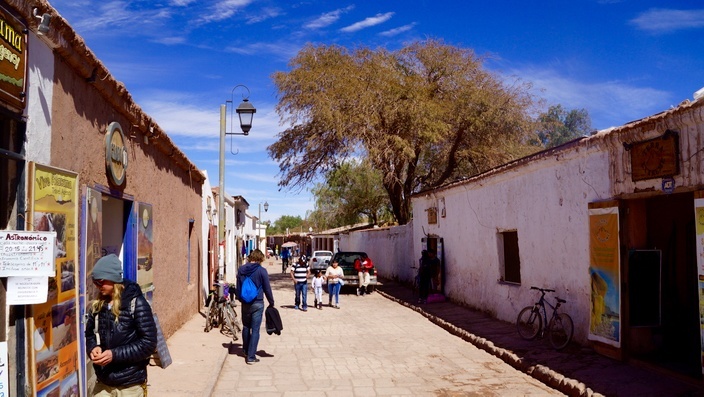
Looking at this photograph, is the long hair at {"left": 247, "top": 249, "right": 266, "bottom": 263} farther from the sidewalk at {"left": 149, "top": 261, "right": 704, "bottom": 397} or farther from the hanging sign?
the hanging sign

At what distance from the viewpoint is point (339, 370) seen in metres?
9.34

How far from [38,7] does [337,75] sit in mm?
20466

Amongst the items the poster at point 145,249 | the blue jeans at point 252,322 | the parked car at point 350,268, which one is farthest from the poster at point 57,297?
the parked car at point 350,268

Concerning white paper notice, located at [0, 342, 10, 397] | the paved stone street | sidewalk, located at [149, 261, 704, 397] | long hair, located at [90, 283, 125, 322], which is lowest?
the paved stone street

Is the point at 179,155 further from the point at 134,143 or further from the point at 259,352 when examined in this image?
the point at 259,352

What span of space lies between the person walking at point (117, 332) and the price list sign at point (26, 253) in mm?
485

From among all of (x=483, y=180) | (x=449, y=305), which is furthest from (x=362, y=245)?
(x=483, y=180)

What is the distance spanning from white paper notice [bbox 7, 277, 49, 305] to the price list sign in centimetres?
12

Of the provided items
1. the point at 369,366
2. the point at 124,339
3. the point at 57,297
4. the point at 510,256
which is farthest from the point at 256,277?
the point at 510,256

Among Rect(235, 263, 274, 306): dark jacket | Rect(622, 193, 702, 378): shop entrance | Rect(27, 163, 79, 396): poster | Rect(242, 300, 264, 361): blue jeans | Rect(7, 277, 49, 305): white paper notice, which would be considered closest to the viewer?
Rect(7, 277, 49, 305): white paper notice

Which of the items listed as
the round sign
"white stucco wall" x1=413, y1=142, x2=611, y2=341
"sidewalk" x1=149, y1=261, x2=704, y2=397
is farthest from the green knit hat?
"white stucco wall" x1=413, y1=142, x2=611, y2=341

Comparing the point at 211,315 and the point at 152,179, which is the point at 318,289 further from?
the point at 152,179

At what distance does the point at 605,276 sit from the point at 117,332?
7.37 meters

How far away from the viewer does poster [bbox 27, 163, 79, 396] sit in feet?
15.9
